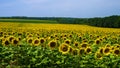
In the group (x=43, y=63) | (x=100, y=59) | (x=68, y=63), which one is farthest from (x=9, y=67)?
(x=100, y=59)

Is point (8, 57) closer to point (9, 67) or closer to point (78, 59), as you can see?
point (9, 67)

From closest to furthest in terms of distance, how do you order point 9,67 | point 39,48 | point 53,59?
point 9,67 → point 53,59 → point 39,48

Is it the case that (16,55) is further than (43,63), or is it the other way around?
(16,55)

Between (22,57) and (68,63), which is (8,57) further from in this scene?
(68,63)

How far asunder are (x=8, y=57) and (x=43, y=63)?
1.10 metres

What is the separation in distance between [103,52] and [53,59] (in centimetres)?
138

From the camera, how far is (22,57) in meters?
10.0

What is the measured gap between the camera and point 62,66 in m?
9.09

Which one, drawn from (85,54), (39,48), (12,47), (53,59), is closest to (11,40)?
(12,47)

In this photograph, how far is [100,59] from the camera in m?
8.97

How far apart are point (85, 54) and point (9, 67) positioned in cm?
197

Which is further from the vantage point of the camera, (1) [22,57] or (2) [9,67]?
(1) [22,57]

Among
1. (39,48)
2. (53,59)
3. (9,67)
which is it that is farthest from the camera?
(39,48)

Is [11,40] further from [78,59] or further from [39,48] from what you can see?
[78,59]
